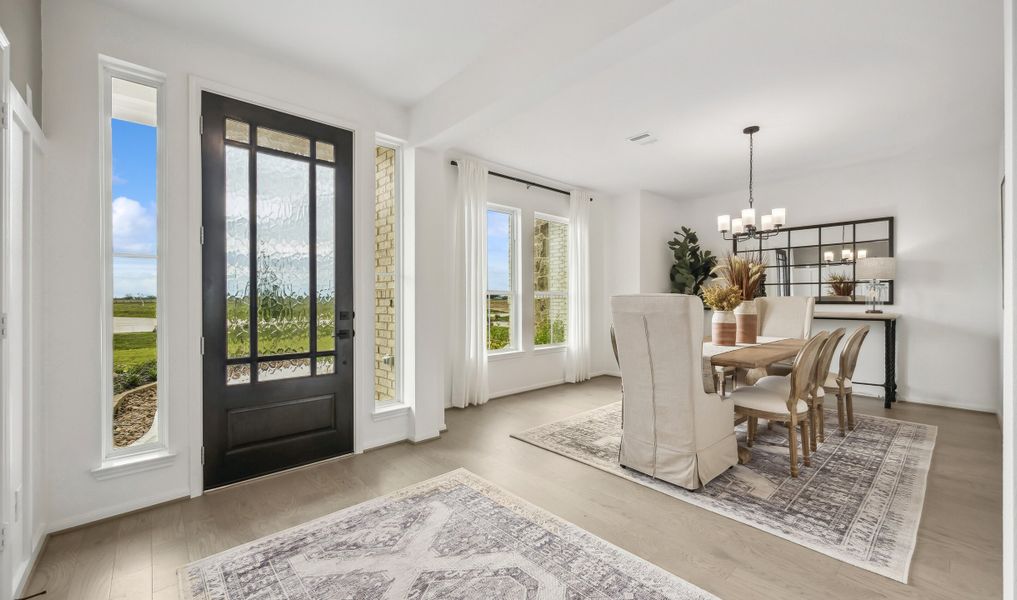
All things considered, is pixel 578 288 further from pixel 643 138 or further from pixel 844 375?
pixel 844 375

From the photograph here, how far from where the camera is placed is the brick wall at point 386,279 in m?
3.65

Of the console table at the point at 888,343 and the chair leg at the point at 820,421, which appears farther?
the console table at the point at 888,343

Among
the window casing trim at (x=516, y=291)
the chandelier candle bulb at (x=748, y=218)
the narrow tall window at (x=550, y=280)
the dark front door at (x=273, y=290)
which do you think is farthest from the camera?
the narrow tall window at (x=550, y=280)

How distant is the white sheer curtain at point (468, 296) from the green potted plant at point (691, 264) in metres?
3.11

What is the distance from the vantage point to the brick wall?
12.0 feet

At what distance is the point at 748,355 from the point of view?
2.90 meters

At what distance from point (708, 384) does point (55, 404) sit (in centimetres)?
351

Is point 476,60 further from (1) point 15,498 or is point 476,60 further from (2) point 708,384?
(1) point 15,498

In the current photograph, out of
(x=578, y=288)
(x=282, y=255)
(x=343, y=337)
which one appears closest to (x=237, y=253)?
(x=282, y=255)

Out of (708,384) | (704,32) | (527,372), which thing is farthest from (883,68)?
Result: (527,372)

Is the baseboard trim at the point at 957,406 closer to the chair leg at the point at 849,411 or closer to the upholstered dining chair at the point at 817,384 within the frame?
the chair leg at the point at 849,411

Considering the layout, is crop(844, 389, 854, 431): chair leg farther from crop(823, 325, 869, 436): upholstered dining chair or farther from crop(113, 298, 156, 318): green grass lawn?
crop(113, 298, 156, 318): green grass lawn

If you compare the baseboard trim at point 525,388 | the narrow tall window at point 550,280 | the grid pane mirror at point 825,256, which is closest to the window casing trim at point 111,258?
the baseboard trim at point 525,388

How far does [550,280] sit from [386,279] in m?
2.68
